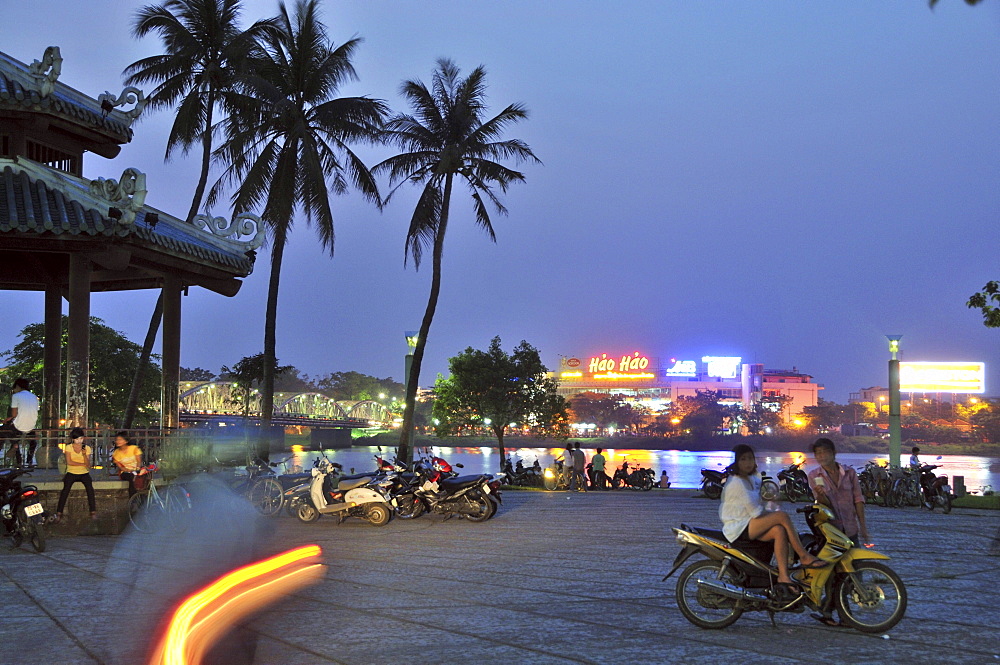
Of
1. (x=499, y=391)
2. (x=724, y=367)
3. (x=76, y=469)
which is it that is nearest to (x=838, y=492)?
(x=76, y=469)

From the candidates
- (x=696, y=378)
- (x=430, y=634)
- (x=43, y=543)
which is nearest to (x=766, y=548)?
(x=430, y=634)

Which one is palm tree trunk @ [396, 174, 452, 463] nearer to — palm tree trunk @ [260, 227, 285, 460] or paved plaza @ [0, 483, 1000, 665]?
palm tree trunk @ [260, 227, 285, 460]

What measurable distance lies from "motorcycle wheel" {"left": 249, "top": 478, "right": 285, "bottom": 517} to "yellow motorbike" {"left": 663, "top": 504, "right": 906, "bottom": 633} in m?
10.6

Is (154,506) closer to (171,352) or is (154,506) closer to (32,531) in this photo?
(32,531)

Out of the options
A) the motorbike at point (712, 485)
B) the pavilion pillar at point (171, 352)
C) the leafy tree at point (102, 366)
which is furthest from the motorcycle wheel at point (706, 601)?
the leafy tree at point (102, 366)

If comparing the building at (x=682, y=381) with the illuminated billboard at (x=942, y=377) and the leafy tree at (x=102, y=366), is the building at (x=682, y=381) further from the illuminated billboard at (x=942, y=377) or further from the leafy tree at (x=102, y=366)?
the leafy tree at (x=102, y=366)

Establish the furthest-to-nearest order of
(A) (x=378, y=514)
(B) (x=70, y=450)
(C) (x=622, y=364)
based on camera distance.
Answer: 1. (C) (x=622, y=364)
2. (A) (x=378, y=514)
3. (B) (x=70, y=450)

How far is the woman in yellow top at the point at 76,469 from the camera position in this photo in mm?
12867

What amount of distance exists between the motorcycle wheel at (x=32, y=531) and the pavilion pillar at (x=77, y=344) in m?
3.06

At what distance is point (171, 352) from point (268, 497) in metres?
3.12

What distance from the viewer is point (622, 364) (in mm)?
178500

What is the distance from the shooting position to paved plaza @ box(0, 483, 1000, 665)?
21.1ft


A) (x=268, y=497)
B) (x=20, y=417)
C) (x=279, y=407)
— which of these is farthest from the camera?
(x=279, y=407)

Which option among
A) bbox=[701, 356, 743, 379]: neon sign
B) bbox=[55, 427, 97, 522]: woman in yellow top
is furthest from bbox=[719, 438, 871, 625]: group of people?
bbox=[701, 356, 743, 379]: neon sign
